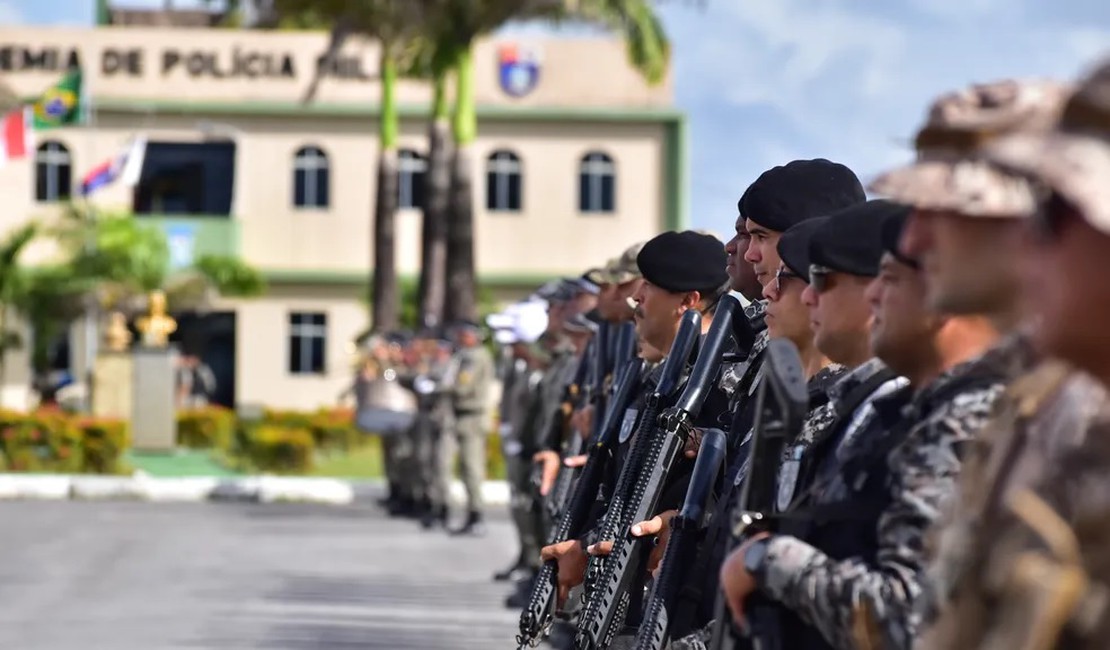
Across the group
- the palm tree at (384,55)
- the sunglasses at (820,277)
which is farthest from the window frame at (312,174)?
the sunglasses at (820,277)

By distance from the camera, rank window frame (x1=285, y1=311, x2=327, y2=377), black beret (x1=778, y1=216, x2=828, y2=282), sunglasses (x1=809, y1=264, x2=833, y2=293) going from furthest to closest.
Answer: window frame (x1=285, y1=311, x2=327, y2=377) → black beret (x1=778, y1=216, x2=828, y2=282) → sunglasses (x1=809, y1=264, x2=833, y2=293)

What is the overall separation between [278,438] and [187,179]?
1966 cm

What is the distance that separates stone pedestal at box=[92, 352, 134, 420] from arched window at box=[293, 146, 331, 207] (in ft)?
40.4

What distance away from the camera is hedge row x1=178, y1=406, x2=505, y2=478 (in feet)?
100

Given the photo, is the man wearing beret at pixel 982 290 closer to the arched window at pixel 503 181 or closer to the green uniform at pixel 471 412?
the green uniform at pixel 471 412

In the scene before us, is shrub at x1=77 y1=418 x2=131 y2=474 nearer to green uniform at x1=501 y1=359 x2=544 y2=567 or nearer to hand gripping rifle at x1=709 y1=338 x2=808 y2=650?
green uniform at x1=501 y1=359 x2=544 y2=567

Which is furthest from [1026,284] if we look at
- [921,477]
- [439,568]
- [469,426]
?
[469,426]

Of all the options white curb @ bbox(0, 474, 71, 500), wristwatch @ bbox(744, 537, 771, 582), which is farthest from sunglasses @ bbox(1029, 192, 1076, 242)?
white curb @ bbox(0, 474, 71, 500)

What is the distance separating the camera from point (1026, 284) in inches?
121

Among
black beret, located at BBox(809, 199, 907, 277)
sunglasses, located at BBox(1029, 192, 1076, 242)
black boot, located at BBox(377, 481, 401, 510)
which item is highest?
sunglasses, located at BBox(1029, 192, 1076, 242)

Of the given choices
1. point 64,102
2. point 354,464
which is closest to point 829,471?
point 354,464

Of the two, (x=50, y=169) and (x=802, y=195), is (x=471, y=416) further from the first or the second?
(x=50, y=169)

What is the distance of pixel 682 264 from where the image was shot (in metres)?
7.76

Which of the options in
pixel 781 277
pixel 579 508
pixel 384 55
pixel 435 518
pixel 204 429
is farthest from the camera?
pixel 384 55
